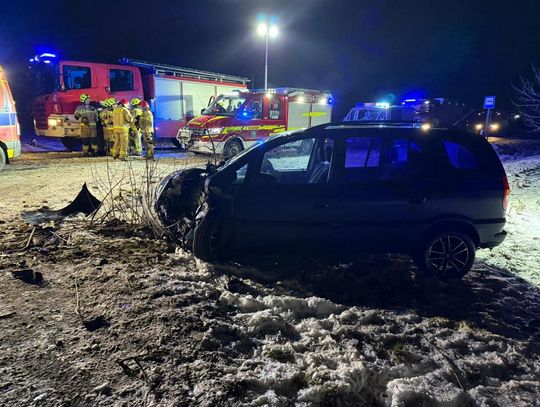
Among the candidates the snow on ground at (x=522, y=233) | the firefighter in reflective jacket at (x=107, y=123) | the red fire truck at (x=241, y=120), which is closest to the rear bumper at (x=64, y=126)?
the firefighter in reflective jacket at (x=107, y=123)

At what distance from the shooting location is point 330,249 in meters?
4.10

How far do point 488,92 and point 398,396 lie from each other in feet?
138

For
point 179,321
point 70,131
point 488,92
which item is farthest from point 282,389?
point 488,92

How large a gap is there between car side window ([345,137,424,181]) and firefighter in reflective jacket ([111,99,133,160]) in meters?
9.39

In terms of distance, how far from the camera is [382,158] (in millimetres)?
4125

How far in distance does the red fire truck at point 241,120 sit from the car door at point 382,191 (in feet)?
26.9

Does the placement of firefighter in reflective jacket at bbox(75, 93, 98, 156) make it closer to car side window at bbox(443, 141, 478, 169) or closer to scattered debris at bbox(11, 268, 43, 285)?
scattered debris at bbox(11, 268, 43, 285)

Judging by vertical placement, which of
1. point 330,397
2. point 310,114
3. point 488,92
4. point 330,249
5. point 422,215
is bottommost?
point 330,397

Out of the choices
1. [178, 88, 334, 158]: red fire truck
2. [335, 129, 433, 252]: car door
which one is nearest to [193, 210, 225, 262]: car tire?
[335, 129, 433, 252]: car door

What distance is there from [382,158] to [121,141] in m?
9.75

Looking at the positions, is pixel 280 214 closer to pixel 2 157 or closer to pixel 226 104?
pixel 2 157

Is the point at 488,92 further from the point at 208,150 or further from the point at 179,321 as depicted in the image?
the point at 179,321

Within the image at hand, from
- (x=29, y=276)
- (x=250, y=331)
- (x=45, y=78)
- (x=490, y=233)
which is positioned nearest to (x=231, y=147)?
(x=45, y=78)

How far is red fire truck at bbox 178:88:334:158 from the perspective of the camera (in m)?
12.2
